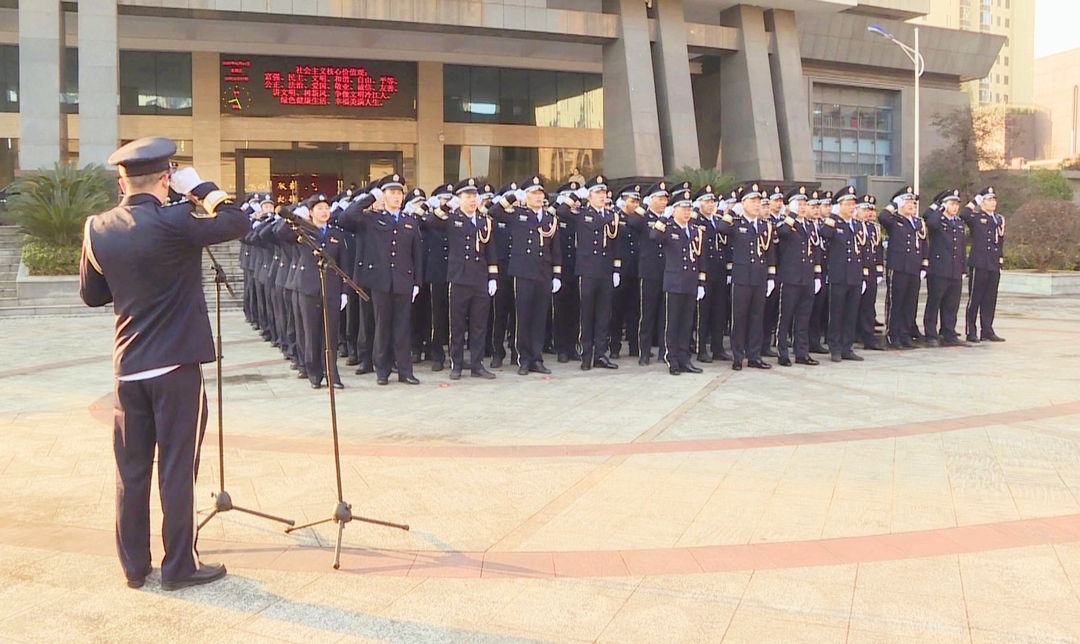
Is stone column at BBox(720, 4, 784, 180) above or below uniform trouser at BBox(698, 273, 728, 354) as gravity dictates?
above

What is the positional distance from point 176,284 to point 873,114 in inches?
1579

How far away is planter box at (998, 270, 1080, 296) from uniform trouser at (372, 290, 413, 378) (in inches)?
654

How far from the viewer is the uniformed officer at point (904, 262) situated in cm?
1190

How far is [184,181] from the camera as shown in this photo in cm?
378

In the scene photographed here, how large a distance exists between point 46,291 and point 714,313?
1263 cm

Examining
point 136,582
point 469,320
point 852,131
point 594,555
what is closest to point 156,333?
point 136,582

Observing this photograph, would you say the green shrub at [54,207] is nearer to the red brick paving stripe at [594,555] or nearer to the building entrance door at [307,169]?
the building entrance door at [307,169]

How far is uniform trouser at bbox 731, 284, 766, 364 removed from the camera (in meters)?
10.4

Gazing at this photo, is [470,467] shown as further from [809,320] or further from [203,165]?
[203,165]

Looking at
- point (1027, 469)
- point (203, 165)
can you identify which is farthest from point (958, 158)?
point (1027, 469)

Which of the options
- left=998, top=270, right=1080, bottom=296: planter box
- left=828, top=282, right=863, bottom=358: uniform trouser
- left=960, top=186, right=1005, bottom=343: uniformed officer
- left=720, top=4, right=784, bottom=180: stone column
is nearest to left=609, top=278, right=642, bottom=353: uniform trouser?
left=828, top=282, right=863, bottom=358: uniform trouser

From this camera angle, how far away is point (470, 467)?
227 inches

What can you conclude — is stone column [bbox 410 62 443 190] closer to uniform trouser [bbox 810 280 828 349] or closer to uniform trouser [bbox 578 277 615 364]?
uniform trouser [bbox 810 280 828 349]

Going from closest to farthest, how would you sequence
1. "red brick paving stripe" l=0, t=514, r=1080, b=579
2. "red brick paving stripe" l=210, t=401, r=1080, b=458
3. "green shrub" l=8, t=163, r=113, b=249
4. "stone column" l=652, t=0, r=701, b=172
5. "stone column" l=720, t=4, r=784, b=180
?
1. "red brick paving stripe" l=0, t=514, r=1080, b=579
2. "red brick paving stripe" l=210, t=401, r=1080, b=458
3. "green shrub" l=8, t=163, r=113, b=249
4. "stone column" l=652, t=0, r=701, b=172
5. "stone column" l=720, t=4, r=784, b=180
